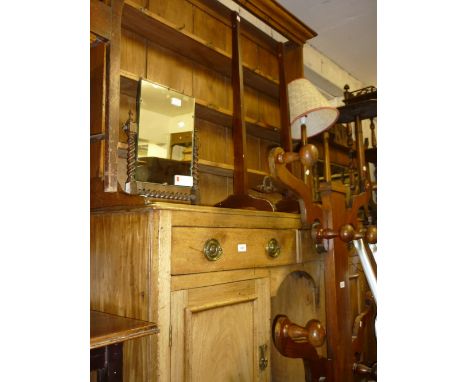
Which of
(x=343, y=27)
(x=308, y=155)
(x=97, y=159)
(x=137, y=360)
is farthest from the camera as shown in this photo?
(x=343, y=27)

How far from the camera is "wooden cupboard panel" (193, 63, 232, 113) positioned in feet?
7.68

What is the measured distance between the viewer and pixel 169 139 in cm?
180

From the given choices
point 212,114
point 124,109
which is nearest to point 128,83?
point 124,109

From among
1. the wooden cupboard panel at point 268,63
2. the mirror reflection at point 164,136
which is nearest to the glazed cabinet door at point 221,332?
the mirror reflection at point 164,136

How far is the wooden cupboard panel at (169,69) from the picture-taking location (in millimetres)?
2082

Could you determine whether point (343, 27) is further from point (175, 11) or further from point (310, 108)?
point (175, 11)

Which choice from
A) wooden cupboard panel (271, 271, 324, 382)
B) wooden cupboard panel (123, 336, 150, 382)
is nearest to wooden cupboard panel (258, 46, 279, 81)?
wooden cupboard panel (271, 271, 324, 382)

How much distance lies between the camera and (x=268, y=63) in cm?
290

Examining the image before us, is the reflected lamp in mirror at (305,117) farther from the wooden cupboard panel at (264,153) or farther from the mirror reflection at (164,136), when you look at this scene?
the mirror reflection at (164,136)

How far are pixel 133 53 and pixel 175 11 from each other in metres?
0.41
